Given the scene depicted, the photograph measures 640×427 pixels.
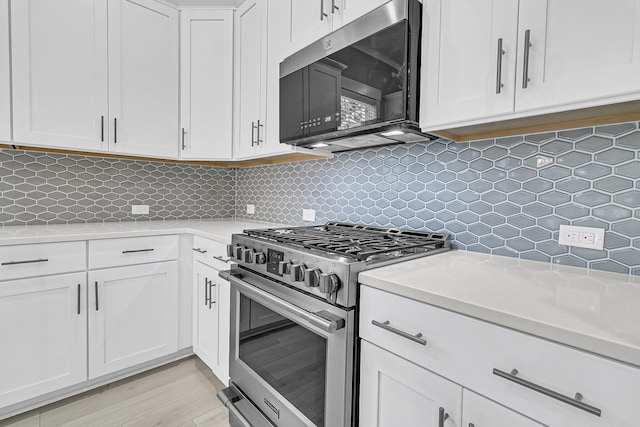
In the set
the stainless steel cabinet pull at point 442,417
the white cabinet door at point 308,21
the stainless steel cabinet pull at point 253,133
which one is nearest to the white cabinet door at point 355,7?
the white cabinet door at point 308,21

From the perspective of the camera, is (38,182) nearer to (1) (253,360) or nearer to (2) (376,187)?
(1) (253,360)

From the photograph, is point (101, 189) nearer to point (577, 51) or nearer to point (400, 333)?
point (400, 333)

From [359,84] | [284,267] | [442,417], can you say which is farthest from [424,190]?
[442,417]

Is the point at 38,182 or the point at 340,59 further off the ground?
the point at 340,59

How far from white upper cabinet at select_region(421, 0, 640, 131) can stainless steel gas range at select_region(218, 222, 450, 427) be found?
0.60 m

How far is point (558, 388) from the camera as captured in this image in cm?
64

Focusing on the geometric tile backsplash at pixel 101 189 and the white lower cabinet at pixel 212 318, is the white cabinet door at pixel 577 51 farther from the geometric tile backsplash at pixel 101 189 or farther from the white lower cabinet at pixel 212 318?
the geometric tile backsplash at pixel 101 189

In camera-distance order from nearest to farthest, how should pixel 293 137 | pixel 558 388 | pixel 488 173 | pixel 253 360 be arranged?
pixel 558 388 → pixel 488 173 → pixel 253 360 → pixel 293 137

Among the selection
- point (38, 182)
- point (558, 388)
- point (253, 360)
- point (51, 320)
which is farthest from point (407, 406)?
point (38, 182)

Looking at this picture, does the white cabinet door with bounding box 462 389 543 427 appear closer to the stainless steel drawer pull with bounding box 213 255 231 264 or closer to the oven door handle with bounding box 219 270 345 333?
the oven door handle with bounding box 219 270 345 333

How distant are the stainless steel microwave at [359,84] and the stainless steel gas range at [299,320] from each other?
501 mm

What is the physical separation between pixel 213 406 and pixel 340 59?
6.52ft

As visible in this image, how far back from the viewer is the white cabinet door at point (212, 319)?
182 cm

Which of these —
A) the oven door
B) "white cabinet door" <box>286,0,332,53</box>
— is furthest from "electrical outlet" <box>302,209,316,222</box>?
"white cabinet door" <box>286,0,332,53</box>
